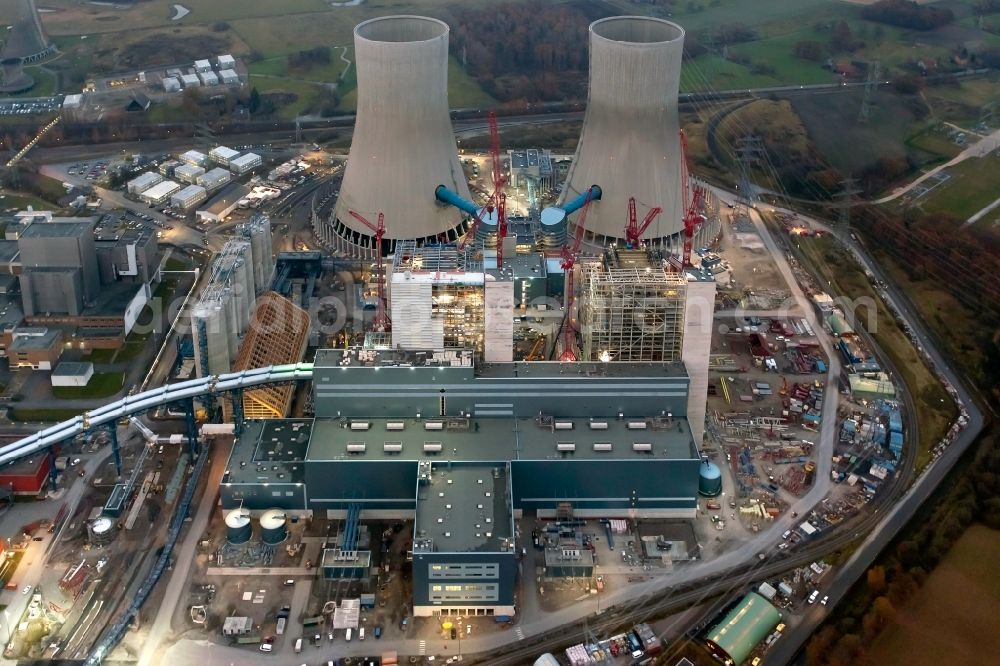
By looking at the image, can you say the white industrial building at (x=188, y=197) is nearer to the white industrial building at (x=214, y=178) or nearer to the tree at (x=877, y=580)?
the white industrial building at (x=214, y=178)

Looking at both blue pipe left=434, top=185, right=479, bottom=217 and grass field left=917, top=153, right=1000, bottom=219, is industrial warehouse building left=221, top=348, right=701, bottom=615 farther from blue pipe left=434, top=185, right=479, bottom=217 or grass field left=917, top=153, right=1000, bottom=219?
grass field left=917, top=153, right=1000, bottom=219

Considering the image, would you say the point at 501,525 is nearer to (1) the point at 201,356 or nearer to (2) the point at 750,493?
(2) the point at 750,493

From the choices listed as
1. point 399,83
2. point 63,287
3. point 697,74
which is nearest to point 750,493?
point 399,83

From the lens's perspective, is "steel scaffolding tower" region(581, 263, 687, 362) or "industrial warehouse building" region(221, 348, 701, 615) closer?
"industrial warehouse building" region(221, 348, 701, 615)

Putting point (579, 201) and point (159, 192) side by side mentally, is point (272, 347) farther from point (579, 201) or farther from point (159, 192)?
point (159, 192)

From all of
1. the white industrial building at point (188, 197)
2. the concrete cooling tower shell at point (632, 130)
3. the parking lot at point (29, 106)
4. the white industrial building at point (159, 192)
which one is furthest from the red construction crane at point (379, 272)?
the parking lot at point (29, 106)

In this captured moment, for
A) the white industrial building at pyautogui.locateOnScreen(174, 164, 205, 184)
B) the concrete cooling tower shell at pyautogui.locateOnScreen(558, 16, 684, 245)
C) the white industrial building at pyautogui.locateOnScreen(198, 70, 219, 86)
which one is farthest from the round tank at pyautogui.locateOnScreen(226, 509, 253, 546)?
the white industrial building at pyautogui.locateOnScreen(198, 70, 219, 86)
